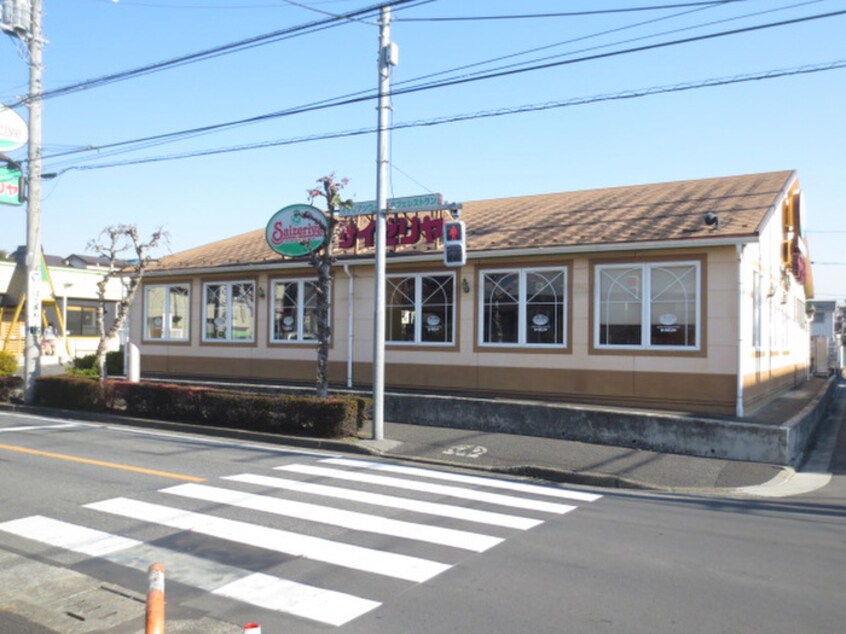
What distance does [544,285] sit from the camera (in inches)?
656

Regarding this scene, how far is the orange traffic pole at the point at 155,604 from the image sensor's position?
3.54 meters

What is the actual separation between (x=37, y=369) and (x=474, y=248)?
40.0 ft

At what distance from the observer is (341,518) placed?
321 inches

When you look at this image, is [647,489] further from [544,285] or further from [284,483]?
[544,285]

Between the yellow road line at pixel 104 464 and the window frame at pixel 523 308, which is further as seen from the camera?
the window frame at pixel 523 308

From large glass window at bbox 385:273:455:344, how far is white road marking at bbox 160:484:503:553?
9.27 m

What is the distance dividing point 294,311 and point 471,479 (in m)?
11.0

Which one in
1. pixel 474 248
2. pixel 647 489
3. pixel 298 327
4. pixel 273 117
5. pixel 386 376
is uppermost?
pixel 273 117

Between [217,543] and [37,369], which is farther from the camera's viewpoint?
[37,369]

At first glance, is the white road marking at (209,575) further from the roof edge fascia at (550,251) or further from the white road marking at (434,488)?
the roof edge fascia at (550,251)

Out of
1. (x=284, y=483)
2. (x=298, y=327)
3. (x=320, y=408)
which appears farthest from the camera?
(x=298, y=327)

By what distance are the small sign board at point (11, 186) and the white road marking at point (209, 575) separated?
14.4m

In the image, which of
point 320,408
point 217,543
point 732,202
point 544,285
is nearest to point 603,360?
point 544,285

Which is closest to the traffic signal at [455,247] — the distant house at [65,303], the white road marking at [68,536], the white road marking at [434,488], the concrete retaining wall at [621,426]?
the concrete retaining wall at [621,426]
